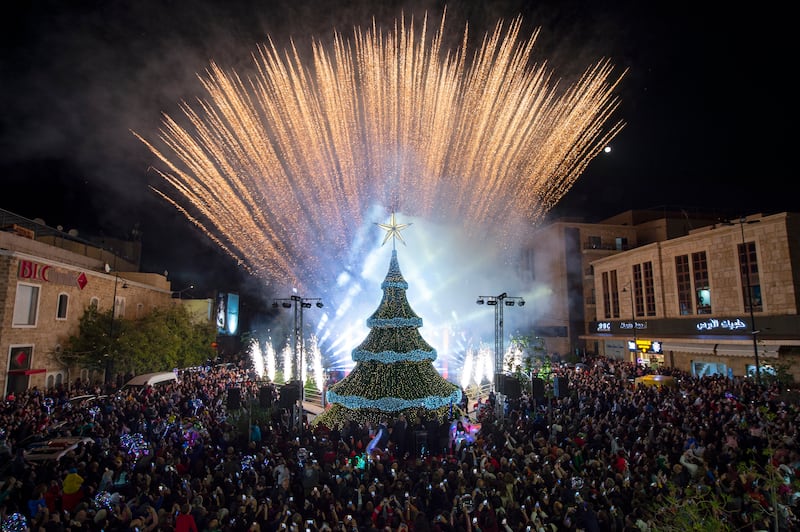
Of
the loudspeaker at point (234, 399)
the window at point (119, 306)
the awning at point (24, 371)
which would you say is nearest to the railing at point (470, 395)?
the loudspeaker at point (234, 399)

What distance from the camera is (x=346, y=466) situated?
10609mm

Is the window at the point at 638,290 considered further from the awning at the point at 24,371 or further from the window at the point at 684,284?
the awning at the point at 24,371

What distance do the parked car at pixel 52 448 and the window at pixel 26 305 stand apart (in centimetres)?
1339

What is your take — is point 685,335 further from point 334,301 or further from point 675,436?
point 334,301

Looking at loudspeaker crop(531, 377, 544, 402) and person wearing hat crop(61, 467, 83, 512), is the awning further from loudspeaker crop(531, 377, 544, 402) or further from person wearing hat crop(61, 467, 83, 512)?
loudspeaker crop(531, 377, 544, 402)

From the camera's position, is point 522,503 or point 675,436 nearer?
point 522,503

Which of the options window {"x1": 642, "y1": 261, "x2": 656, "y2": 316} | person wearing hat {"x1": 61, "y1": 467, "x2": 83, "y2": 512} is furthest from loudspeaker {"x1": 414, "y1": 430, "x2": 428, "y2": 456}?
window {"x1": 642, "y1": 261, "x2": 656, "y2": 316}

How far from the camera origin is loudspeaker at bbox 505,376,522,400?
1953 cm

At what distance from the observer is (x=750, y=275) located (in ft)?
88.1

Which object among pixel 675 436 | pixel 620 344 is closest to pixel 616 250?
pixel 620 344

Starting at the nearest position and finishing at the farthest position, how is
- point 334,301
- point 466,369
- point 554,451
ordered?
1. point 554,451
2. point 466,369
3. point 334,301

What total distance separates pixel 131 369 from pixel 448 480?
26436 mm

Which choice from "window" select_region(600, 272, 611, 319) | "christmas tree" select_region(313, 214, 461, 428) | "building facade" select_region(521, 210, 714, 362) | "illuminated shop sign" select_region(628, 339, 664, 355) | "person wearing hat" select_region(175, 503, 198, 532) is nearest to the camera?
"person wearing hat" select_region(175, 503, 198, 532)

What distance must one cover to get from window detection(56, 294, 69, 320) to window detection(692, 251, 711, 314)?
39.3 metres
